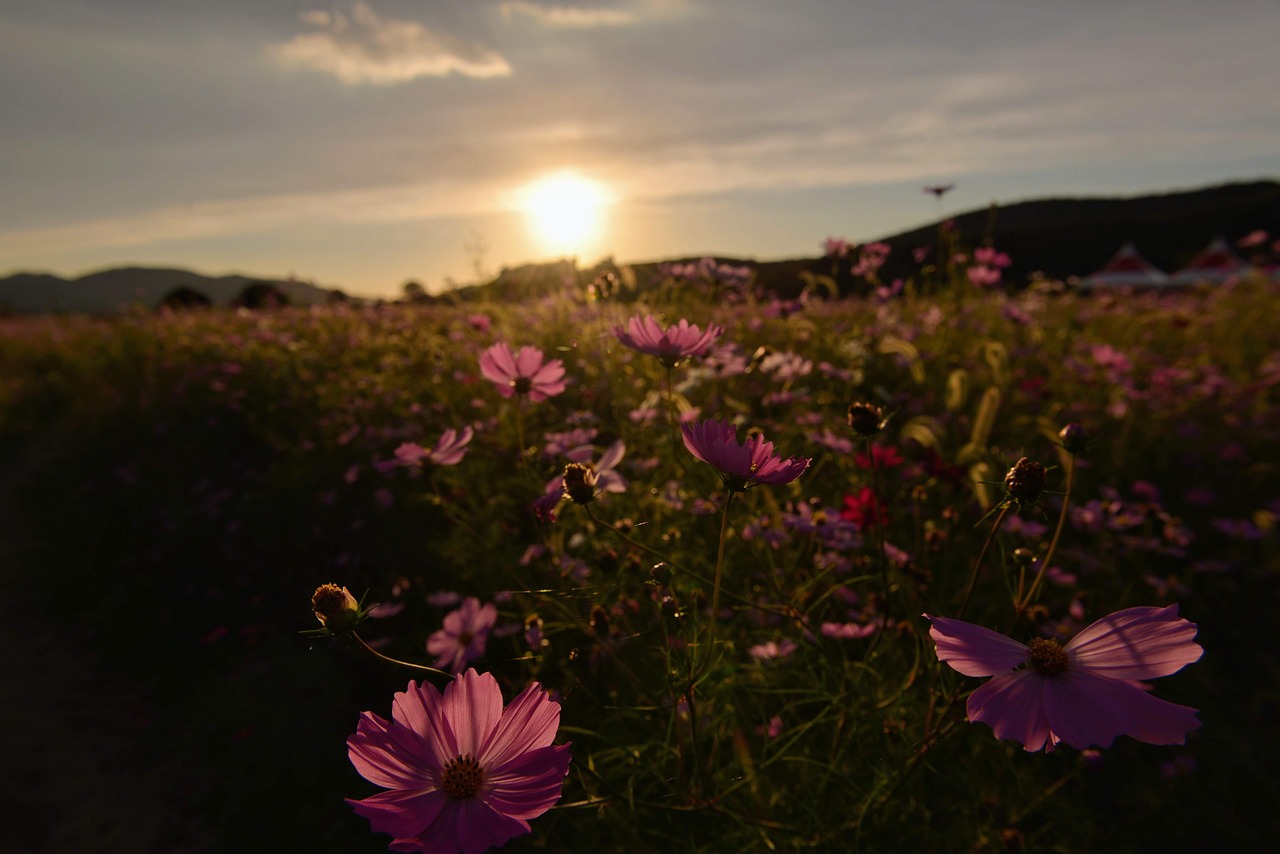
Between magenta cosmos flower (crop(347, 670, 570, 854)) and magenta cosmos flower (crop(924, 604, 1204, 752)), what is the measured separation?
354 mm

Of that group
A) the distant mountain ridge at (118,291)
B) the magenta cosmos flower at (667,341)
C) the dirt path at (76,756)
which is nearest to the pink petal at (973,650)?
the magenta cosmos flower at (667,341)

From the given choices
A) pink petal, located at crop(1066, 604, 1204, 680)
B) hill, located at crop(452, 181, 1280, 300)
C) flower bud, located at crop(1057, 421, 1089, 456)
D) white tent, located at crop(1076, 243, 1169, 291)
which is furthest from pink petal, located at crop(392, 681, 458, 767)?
hill, located at crop(452, 181, 1280, 300)

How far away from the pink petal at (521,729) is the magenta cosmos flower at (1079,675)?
35cm

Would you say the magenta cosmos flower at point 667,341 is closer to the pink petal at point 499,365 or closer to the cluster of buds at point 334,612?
the pink petal at point 499,365

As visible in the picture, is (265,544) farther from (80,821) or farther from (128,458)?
(128,458)

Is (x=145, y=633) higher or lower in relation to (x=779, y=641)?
lower

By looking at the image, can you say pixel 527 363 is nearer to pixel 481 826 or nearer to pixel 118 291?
pixel 481 826

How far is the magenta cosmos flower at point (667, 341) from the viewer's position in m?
0.94

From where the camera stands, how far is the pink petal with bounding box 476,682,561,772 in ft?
2.00

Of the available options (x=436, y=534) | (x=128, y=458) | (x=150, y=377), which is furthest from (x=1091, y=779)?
(x=150, y=377)

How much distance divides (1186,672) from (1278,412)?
1543mm

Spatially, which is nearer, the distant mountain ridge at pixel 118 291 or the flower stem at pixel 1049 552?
the flower stem at pixel 1049 552

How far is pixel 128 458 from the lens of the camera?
473 centimetres

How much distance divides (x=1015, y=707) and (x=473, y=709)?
1.60ft
